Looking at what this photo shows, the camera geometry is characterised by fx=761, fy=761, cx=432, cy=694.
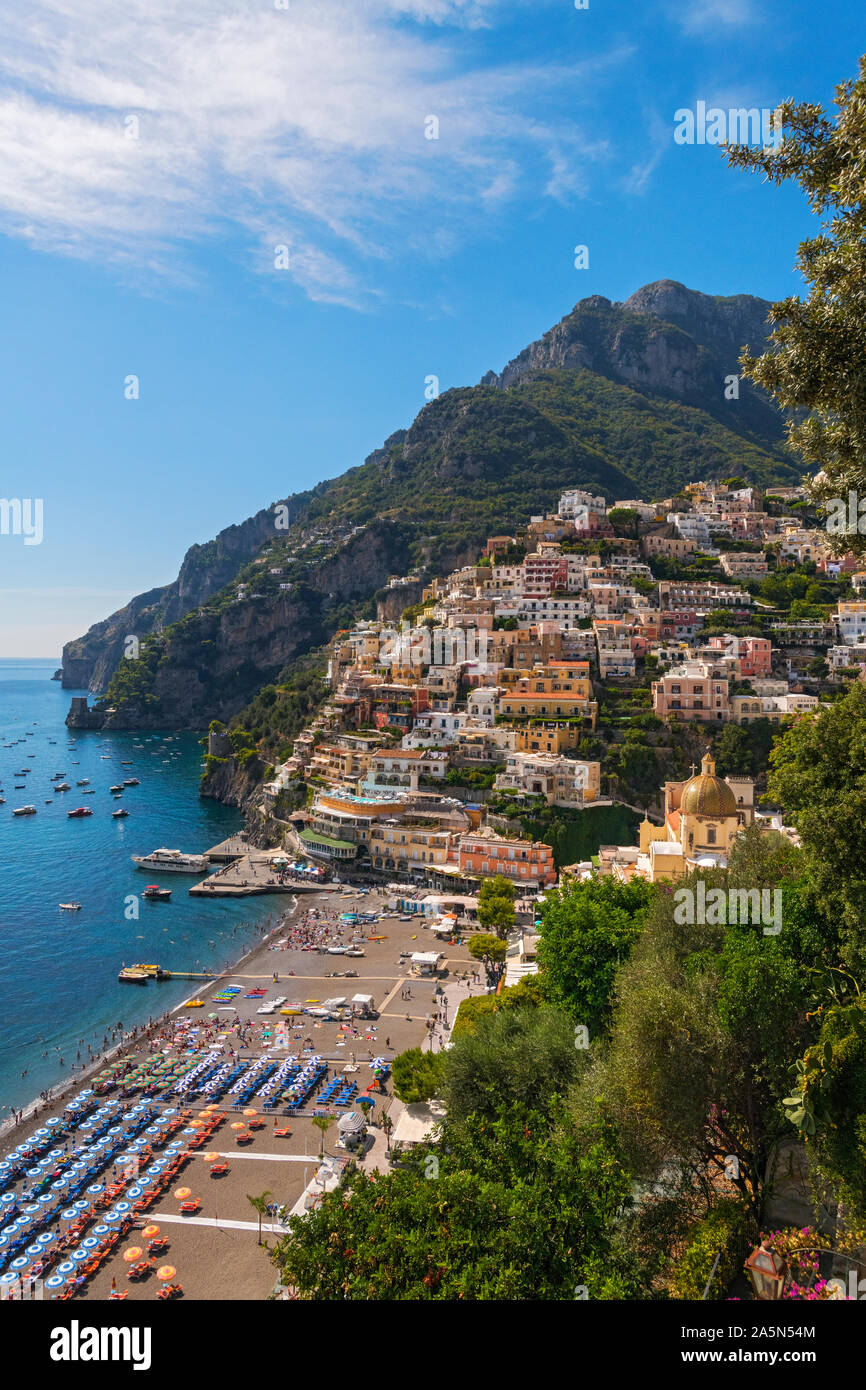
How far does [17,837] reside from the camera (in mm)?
57969

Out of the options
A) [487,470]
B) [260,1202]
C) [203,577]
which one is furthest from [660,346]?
[260,1202]

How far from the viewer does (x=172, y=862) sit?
4938 centimetres

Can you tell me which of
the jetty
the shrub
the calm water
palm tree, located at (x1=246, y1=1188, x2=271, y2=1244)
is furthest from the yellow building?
the jetty

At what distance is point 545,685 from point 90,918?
107 feet

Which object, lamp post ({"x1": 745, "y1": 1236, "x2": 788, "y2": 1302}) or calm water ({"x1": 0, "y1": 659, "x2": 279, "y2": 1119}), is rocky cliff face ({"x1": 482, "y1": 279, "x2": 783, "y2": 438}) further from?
lamp post ({"x1": 745, "y1": 1236, "x2": 788, "y2": 1302})

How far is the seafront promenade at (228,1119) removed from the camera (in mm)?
17141

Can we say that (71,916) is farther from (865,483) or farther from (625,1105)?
(865,483)

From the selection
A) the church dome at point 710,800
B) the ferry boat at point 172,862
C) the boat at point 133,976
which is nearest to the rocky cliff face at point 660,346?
the ferry boat at point 172,862

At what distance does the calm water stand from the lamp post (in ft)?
77.9

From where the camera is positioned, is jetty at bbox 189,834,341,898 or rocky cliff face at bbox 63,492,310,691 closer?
jetty at bbox 189,834,341,898

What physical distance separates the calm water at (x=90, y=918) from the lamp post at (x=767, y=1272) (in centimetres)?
2374

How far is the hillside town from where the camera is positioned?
4491 cm

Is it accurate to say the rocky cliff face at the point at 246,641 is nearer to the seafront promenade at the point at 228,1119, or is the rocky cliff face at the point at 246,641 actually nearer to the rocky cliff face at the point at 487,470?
the rocky cliff face at the point at 487,470

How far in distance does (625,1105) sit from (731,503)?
8823 cm
